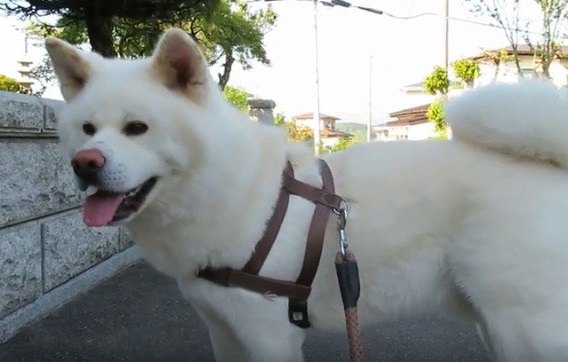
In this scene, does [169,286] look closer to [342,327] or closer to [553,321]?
[342,327]

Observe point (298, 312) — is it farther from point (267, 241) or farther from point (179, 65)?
point (179, 65)

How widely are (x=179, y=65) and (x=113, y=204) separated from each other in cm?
53

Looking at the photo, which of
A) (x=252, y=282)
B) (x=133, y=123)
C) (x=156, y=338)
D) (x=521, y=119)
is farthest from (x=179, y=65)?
(x=156, y=338)

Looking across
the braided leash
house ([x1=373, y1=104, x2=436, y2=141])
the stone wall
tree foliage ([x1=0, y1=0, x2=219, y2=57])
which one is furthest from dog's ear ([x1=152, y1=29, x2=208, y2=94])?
house ([x1=373, y1=104, x2=436, y2=141])

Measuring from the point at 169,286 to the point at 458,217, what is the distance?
3121 millimetres

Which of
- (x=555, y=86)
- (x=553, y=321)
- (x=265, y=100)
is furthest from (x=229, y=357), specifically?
(x=265, y=100)

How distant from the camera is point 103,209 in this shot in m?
2.06

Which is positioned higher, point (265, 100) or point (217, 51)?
point (217, 51)

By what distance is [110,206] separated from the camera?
6.77 feet

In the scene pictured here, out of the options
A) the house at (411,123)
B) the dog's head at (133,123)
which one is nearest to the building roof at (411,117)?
the house at (411,123)

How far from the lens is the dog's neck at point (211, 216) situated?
218cm

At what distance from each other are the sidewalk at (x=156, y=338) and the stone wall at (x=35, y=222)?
15 centimetres

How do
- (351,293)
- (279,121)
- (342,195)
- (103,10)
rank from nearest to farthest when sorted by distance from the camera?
1. (351,293)
2. (342,195)
3. (103,10)
4. (279,121)

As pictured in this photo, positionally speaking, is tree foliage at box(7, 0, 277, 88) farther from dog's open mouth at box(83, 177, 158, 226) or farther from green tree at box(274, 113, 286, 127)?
dog's open mouth at box(83, 177, 158, 226)
